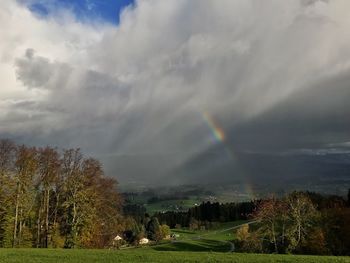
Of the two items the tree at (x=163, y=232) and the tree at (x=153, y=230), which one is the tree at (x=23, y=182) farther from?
the tree at (x=163, y=232)

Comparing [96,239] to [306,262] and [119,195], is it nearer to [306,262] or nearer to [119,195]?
[119,195]

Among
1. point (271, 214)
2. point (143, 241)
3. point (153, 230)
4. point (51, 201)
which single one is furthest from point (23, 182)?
point (153, 230)

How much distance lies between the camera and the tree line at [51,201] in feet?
219

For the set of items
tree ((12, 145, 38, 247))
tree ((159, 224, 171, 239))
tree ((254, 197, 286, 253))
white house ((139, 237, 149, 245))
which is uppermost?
tree ((12, 145, 38, 247))

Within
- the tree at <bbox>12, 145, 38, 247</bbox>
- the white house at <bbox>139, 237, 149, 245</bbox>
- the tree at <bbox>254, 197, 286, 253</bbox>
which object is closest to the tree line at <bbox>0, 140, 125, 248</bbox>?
the tree at <bbox>12, 145, 38, 247</bbox>

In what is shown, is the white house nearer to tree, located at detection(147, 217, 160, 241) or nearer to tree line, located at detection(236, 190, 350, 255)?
tree, located at detection(147, 217, 160, 241)

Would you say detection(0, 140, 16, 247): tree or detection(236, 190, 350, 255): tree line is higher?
detection(0, 140, 16, 247): tree

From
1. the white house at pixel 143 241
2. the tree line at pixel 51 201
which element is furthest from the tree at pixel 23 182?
the white house at pixel 143 241

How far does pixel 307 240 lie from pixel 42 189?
46.9 metres

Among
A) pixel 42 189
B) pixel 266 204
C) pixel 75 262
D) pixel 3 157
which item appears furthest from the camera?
pixel 266 204

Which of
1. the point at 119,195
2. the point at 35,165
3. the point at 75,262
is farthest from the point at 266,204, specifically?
the point at 75,262

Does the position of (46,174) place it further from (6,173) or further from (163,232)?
(163,232)

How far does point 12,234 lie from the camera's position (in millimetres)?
71500

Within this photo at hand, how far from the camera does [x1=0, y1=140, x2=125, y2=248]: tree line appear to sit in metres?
66.9
